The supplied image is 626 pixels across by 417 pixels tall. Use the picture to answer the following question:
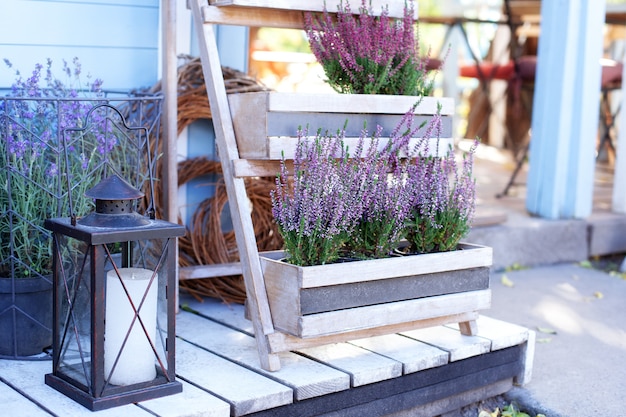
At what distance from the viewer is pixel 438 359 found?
2.63 m

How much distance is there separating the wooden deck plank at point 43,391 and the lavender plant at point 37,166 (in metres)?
0.26

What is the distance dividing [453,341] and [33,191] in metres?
1.35

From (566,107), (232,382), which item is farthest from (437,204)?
(566,107)

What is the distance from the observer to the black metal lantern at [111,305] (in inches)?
81.4

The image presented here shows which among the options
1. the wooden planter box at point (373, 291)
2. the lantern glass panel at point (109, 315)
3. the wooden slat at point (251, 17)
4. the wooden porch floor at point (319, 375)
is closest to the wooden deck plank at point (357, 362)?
the wooden porch floor at point (319, 375)

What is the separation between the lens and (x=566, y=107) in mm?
4566

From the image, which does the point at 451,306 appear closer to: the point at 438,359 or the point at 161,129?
the point at 438,359

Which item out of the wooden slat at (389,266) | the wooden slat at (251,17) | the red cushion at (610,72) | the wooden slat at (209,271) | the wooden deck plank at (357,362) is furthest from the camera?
the red cushion at (610,72)

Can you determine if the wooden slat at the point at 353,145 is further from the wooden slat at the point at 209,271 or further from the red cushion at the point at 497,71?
the red cushion at the point at 497,71

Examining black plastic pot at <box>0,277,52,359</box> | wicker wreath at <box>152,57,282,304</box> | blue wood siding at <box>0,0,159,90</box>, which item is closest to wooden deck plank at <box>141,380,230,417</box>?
black plastic pot at <box>0,277,52,359</box>

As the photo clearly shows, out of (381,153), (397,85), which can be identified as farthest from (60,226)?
(397,85)

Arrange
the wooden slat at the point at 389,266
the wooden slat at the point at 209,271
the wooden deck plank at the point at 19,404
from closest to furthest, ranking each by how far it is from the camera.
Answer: the wooden deck plank at the point at 19,404
the wooden slat at the point at 389,266
the wooden slat at the point at 209,271

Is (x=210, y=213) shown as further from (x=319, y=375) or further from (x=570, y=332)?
(x=570, y=332)

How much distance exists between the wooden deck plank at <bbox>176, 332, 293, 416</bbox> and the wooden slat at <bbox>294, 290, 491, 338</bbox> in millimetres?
162
